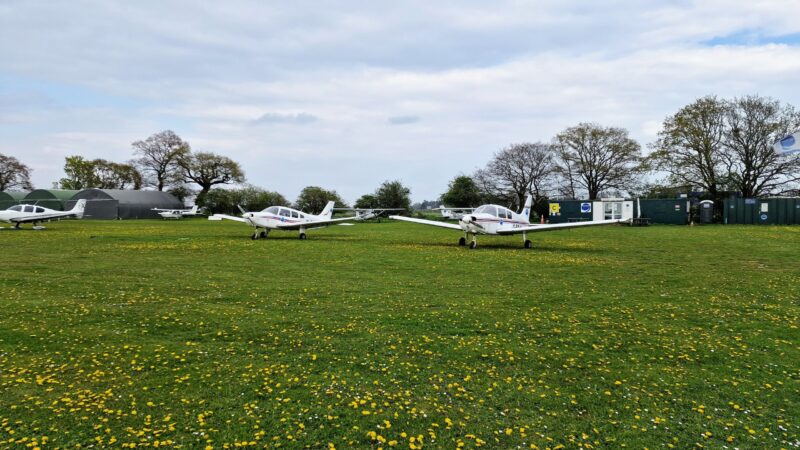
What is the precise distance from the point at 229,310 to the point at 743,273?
13.8 metres

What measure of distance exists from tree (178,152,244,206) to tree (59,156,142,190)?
34.2 ft

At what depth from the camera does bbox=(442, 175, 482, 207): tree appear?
2847 inches

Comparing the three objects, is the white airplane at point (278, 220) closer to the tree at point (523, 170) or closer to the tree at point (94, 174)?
the tree at point (523, 170)

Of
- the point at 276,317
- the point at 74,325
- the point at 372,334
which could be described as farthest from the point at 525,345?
the point at 74,325

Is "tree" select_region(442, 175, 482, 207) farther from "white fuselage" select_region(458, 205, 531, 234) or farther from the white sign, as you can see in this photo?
the white sign

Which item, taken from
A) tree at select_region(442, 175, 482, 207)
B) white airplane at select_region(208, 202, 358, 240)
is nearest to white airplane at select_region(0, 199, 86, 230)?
white airplane at select_region(208, 202, 358, 240)

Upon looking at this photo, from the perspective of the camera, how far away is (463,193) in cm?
7394

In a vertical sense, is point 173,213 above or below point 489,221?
above

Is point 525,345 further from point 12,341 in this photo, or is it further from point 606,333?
point 12,341

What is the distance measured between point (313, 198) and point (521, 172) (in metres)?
34.8

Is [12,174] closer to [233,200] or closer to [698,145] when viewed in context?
[233,200]

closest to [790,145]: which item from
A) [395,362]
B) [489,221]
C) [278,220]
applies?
[489,221]

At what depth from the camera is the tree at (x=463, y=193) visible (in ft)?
237

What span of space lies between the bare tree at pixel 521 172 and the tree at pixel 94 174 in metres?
62.4
